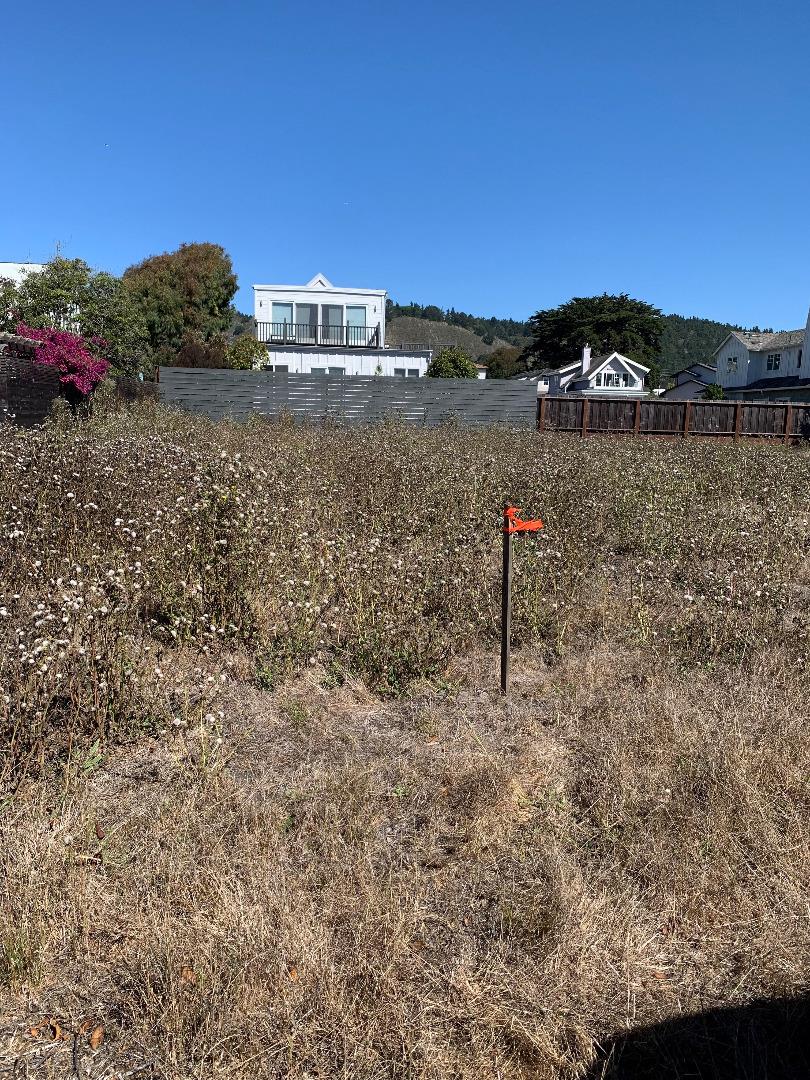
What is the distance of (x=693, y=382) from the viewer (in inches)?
1993

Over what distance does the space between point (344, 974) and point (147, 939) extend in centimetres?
63

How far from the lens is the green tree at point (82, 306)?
1761 cm

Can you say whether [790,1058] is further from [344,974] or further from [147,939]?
[147,939]

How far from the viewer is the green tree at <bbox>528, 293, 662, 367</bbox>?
67.1 metres

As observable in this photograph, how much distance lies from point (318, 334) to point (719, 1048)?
3815 cm

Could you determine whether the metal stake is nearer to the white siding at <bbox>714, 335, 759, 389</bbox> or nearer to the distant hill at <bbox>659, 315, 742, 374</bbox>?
the white siding at <bbox>714, 335, 759, 389</bbox>

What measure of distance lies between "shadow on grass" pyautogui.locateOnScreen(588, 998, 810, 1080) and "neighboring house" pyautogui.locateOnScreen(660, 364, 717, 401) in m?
50.2

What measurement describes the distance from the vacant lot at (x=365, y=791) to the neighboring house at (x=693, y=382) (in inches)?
1878

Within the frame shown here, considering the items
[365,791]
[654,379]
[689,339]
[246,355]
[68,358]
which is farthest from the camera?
[689,339]

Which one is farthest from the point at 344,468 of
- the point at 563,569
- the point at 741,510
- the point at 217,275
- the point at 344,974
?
the point at 217,275

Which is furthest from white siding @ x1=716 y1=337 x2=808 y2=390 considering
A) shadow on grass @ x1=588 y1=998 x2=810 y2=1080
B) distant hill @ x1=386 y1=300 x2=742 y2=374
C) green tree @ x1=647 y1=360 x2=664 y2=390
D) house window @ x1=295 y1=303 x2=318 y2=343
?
distant hill @ x1=386 y1=300 x2=742 y2=374

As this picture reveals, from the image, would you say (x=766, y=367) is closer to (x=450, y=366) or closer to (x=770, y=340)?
(x=770, y=340)

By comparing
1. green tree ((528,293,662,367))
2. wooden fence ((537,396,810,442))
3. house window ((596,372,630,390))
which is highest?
green tree ((528,293,662,367))

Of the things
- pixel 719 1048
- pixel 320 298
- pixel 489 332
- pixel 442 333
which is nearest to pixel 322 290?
pixel 320 298
